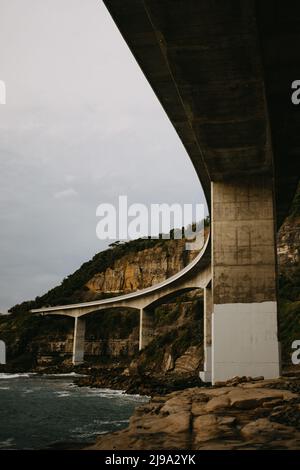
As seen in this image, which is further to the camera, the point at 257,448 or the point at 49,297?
the point at 49,297

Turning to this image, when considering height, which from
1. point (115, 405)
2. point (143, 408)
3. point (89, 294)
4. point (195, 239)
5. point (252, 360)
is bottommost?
point (115, 405)

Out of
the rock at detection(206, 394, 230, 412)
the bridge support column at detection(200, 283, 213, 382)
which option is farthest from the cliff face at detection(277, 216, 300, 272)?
the rock at detection(206, 394, 230, 412)

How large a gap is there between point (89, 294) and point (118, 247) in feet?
63.5

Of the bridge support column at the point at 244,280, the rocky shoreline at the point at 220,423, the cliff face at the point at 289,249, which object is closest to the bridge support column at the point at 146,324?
the cliff face at the point at 289,249

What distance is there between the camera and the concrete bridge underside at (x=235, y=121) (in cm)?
1050

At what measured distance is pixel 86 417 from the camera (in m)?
22.3

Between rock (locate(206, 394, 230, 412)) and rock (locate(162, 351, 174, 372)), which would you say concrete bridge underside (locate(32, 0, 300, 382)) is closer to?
rock (locate(206, 394, 230, 412))

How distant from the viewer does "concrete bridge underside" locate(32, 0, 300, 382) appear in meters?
10.5

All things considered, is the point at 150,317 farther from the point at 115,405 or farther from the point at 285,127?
the point at 285,127

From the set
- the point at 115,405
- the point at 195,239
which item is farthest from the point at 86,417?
the point at 195,239

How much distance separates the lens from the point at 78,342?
8044 centimetres

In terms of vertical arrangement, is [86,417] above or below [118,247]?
below

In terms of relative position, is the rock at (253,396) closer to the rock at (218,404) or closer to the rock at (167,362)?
the rock at (218,404)
